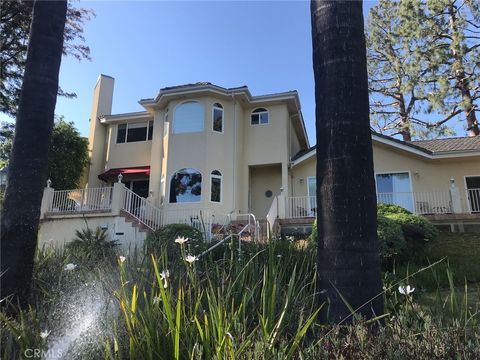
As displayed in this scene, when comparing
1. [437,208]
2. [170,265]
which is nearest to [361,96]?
[170,265]

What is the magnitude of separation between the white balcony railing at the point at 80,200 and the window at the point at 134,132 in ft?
21.6

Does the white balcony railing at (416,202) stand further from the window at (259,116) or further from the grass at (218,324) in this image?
the grass at (218,324)

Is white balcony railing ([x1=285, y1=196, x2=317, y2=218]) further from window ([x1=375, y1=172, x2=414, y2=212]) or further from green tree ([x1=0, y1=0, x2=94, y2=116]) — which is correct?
green tree ([x1=0, y1=0, x2=94, y2=116])

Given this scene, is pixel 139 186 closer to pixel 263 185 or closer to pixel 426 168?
pixel 263 185

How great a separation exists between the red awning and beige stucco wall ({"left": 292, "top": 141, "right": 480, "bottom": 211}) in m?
8.56

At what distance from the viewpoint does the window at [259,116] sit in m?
21.3

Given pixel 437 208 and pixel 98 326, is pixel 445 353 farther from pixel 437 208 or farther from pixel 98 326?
pixel 437 208

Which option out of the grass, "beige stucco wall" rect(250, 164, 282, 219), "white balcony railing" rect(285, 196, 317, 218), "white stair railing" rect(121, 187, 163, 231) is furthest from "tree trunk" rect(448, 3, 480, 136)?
the grass

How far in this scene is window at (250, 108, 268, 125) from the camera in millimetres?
21327

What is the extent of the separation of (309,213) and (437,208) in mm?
5308

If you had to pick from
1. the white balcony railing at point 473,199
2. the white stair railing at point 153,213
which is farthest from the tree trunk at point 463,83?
the white stair railing at point 153,213

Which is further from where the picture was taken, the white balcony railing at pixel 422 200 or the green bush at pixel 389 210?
the white balcony railing at pixel 422 200

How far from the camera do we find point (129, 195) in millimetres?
16812

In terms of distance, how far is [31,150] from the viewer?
5.44 m
